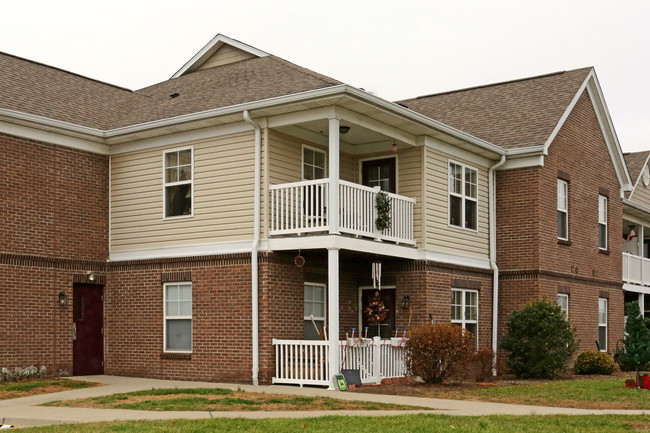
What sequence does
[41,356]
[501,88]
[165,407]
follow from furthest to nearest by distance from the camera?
[501,88] < [41,356] < [165,407]

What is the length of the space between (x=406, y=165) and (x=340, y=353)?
5.37 metres

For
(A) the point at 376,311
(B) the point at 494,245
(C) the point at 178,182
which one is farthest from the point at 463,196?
(C) the point at 178,182

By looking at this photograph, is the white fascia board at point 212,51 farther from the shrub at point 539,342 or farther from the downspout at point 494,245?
the shrub at point 539,342

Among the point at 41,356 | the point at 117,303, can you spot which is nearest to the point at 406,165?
the point at 117,303

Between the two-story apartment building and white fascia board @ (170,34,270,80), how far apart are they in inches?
3.2

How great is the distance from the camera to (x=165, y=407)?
13.9 metres

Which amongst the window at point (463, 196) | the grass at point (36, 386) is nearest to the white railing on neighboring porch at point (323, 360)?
the grass at point (36, 386)

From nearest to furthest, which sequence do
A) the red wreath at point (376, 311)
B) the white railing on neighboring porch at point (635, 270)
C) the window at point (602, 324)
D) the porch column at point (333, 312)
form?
1. the porch column at point (333, 312)
2. the red wreath at point (376, 311)
3. the window at point (602, 324)
4. the white railing on neighboring porch at point (635, 270)

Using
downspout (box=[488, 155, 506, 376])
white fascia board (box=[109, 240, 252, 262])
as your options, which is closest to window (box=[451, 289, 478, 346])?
downspout (box=[488, 155, 506, 376])

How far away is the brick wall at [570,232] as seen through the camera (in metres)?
23.5

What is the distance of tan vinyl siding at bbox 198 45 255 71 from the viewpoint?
80.1 ft

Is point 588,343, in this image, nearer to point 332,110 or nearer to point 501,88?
point 501,88

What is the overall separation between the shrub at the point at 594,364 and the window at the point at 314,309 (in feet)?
25.2

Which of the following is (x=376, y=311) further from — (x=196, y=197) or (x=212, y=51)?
(x=212, y=51)
